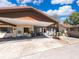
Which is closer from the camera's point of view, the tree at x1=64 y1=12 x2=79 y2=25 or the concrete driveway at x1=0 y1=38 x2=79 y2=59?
the concrete driveway at x1=0 y1=38 x2=79 y2=59

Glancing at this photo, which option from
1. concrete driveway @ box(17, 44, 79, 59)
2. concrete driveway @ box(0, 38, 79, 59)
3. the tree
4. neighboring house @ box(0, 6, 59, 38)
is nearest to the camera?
concrete driveway @ box(17, 44, 79, 59)

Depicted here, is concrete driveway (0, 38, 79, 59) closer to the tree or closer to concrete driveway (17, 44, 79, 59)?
concrete driveway (17, 44, 79, 59)

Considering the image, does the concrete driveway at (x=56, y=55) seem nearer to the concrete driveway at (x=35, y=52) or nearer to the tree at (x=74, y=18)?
the concrete driveway at (x=35, y=52)

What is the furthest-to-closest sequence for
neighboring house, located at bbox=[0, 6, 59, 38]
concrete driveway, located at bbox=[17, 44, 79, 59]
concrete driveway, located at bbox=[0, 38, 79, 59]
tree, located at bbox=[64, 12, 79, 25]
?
tree, located at bbox=[64, 12, 79, 25]
neighboring house, located at bbox=[0, 6, 59, 38]
concrete driveway, located at bbox=[0, 38, 79, 59]
concrete driveway, located at bbox=[17, 44, 79, 59]

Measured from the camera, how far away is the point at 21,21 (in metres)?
25.8

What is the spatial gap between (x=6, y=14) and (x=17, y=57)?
15.7 metres

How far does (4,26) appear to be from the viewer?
2438 centimetres

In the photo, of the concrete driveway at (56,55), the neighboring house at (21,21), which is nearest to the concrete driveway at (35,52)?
the concrete driveway at (56,55)

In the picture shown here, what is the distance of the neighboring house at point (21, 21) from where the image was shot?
24266 mm

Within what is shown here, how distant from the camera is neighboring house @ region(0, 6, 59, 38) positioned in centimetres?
2427

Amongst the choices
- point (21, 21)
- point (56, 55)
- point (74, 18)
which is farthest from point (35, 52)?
point (74, 18)

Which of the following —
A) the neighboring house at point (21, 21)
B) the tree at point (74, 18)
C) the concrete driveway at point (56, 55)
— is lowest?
the concrete driveway at point (56, 55)

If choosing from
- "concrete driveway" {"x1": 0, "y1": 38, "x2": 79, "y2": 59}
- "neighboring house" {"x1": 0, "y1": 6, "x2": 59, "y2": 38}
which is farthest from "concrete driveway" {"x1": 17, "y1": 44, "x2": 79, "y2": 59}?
"neighboring house" {"x1": 0, "y1": 6, "x2": 59, "y2": 38}

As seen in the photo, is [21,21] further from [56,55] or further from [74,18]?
[74,18]
